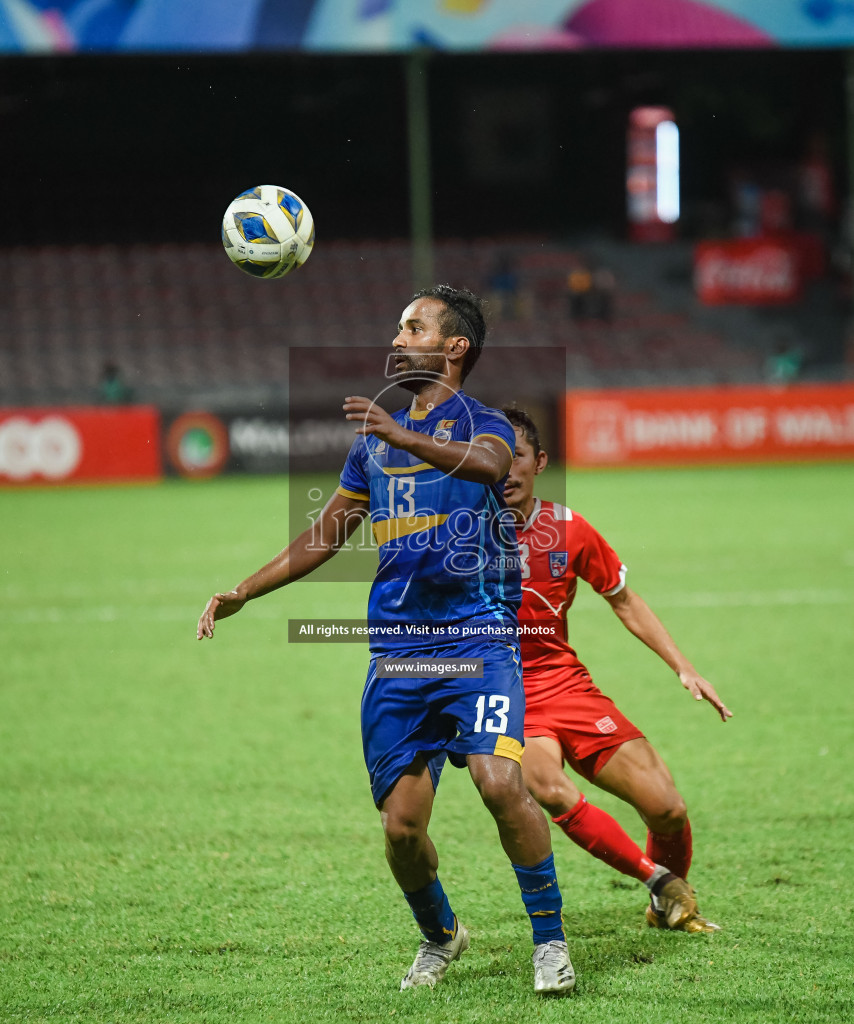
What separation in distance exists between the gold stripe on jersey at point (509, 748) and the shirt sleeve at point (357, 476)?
33.0 inches

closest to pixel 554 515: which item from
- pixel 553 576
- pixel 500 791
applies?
pixel 553 576

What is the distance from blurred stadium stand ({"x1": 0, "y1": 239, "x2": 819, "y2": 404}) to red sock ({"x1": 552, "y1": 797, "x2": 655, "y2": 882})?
2108 cm

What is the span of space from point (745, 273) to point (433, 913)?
28973 mm

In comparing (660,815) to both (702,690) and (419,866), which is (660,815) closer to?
(702,690)

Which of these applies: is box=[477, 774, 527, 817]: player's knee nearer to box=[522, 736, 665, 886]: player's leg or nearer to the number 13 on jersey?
the number 13 on jersey

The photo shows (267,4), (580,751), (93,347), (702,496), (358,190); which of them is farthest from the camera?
(358,190)

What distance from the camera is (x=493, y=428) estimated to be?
11.7 ft

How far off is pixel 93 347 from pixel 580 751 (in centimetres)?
2443

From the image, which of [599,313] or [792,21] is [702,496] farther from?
[599,313]

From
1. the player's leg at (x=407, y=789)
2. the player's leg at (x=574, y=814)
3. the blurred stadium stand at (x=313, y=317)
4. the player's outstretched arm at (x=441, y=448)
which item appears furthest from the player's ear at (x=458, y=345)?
the blurred stadium stand at (x=313, y=317)

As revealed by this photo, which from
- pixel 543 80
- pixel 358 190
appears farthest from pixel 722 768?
pixel 543 80

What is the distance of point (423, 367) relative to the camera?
3609mm

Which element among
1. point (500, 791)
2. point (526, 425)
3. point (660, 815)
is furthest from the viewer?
point (526, 425)

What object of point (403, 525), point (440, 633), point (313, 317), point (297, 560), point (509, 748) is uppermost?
point (313, 317)
